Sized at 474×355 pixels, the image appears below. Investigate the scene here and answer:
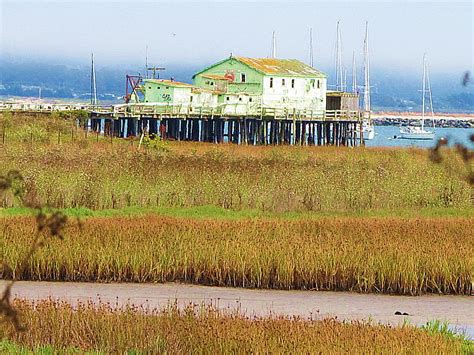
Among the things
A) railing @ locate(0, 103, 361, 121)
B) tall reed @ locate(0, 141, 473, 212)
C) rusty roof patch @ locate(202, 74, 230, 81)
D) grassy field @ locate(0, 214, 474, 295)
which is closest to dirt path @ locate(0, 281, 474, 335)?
grassy field @ locate(0, 214, 474, 295)

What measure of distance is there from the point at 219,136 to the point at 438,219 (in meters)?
46.8

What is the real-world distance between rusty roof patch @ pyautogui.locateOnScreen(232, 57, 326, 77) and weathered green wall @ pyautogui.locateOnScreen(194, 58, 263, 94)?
398 mm

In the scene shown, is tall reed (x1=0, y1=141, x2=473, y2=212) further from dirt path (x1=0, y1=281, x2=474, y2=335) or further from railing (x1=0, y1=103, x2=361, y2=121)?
railing (x1=0, y1=103, x2=361, y2=121)

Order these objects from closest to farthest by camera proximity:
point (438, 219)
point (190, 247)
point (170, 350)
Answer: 1. point (170, 350)
2. point (190, 247)
3. point (438, 219)

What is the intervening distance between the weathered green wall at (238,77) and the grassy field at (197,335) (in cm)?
5755

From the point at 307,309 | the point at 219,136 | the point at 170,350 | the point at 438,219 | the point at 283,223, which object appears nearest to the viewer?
the point at 170,350

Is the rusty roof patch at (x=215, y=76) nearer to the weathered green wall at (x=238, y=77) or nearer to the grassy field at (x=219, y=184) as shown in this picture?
the weathered green wall at (x=238, y=77)

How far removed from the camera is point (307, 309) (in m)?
14.6

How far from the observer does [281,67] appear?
71125mm

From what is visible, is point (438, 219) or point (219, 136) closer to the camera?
point (438, 219)

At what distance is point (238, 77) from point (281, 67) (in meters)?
3.31

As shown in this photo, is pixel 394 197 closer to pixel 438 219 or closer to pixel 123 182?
pixel 438 219

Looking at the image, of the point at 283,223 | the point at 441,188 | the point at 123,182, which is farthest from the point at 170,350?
the point at 441,188

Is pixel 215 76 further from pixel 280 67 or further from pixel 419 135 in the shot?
pixel 419 135
